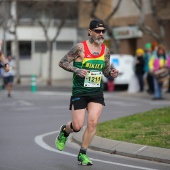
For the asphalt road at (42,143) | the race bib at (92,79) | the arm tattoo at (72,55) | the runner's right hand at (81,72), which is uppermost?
the arm tattoo at (72,55)

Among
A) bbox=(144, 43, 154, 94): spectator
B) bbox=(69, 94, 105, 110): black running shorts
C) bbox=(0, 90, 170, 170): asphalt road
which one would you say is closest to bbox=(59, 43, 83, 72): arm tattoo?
bbox=(69, 94, 105, 110): black running shorts

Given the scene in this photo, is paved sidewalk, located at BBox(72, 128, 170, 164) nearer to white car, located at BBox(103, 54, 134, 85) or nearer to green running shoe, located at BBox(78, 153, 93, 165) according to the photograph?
green running shoe, located at BBox(78, 153, 93, 165)

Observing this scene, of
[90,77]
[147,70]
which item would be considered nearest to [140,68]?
[147,70]

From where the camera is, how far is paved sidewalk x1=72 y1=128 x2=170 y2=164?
10.4 m

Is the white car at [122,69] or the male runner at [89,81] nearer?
the male runner at [89,81]

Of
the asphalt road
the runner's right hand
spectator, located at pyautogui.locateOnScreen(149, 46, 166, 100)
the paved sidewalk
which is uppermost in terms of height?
the runner's right hand

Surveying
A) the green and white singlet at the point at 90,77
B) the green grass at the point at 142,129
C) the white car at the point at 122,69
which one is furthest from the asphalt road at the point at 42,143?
the white car at the point at 122,69

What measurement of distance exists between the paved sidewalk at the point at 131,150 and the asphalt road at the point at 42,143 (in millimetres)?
127

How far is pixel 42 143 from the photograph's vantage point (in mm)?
12594

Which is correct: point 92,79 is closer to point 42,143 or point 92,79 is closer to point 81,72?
point 81,72

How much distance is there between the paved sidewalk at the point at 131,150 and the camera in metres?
10.4

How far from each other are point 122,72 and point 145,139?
21941 millimetres

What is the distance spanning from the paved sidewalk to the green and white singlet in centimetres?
135

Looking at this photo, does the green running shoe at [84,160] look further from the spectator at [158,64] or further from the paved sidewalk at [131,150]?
the spectator at [158,64]
